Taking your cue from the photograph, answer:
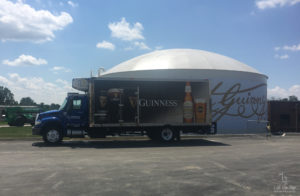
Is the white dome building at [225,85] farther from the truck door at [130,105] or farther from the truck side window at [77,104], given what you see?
the truck side window at [77,104]

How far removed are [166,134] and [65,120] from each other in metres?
5.57

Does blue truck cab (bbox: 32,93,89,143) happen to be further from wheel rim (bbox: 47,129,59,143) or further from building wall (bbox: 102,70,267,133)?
building wall (bbox: 102,70,267,133)

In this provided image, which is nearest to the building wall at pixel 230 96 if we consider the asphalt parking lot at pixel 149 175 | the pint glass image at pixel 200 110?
the pint glass image at pixel 200 110

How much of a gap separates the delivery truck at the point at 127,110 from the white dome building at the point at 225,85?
39.5ft

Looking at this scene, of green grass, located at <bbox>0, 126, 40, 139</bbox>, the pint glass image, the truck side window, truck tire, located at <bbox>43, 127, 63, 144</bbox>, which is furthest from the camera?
green grass, located at <bbox>0, 126, 40, 139</bbox>

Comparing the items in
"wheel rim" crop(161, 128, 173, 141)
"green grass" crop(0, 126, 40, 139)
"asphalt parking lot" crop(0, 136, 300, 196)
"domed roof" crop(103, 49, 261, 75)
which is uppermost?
"domed roof" crop(103, 49, 261, 75)

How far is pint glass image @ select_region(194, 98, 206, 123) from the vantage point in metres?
15.3

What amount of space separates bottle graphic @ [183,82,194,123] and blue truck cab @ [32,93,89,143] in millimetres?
5422

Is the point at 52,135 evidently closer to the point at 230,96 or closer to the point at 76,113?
the point at 76,113

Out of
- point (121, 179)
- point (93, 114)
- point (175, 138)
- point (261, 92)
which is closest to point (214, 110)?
point (261, 92)

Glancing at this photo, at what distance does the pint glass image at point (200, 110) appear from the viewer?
1527 centimetres

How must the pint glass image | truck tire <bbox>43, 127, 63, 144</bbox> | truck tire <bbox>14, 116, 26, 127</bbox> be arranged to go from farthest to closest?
truck tire <bbox>14, 116, 26, 127</bbox> < the pint glass image < truck tire <bbox>43, 127, 63, 144</bbox>
